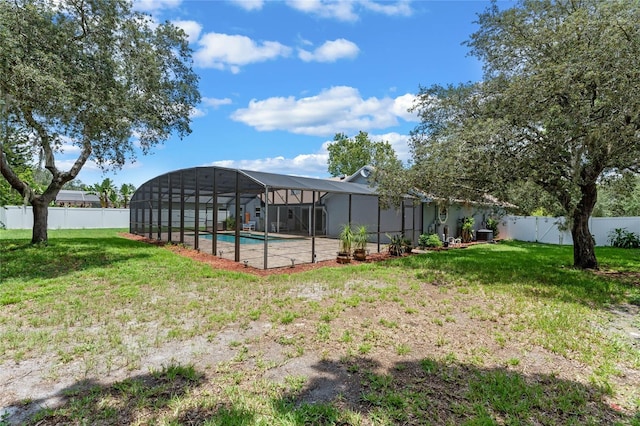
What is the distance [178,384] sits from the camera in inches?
114

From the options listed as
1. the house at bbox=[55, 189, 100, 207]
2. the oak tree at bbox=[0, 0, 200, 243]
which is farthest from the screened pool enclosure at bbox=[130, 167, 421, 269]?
the house at bbox=[55, 189, 100, 207]

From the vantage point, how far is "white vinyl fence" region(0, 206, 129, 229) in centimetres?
1992

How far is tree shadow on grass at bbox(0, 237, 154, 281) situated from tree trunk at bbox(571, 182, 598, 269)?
12.9 metres

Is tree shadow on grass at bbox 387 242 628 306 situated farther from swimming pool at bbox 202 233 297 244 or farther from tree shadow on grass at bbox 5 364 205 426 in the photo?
swimming pool at bbox 202 233 297 244

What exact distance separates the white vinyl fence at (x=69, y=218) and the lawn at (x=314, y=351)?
17.1 metres

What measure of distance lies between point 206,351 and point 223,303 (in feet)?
6.07

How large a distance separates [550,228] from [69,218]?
29.2 meters

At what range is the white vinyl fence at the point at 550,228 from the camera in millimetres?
14555

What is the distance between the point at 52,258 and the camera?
9055 mm

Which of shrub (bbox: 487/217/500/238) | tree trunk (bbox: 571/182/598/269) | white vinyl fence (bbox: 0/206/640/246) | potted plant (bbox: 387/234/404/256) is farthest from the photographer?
shrub (bbox: 487/217/500/238)

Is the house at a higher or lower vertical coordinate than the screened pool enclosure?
higher

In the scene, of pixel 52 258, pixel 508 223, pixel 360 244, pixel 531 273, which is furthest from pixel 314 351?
pixel 508 223

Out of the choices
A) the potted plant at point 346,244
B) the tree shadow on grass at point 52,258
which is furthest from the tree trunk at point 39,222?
the potted plant at point 346,244

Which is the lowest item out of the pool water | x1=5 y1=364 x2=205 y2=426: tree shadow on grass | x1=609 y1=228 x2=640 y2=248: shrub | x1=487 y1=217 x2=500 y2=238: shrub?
x1=5 y1=364 x2=205 y2=426: tree shadow on grass
